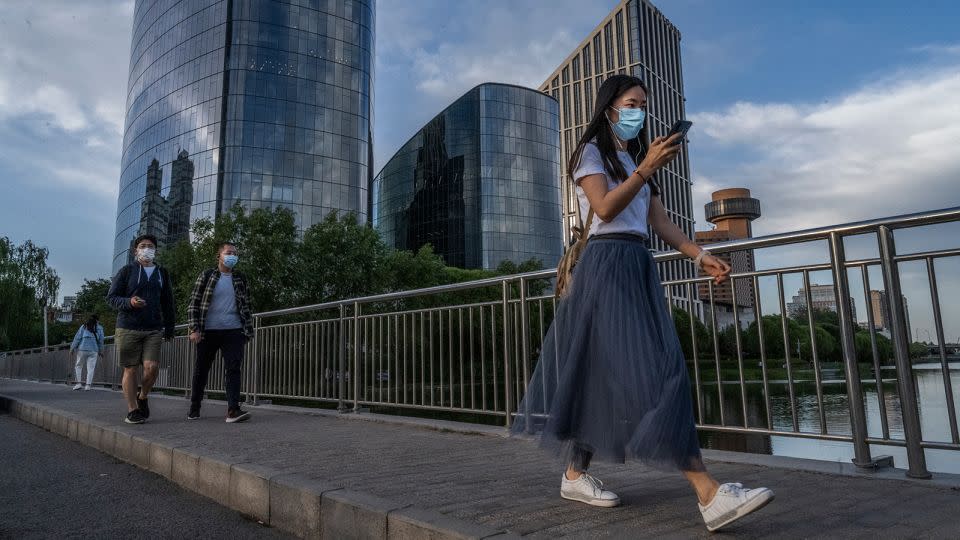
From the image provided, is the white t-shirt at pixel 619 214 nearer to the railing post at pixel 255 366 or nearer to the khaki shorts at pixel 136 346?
the khaki shorts at pixel 136 346

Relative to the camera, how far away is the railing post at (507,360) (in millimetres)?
5363

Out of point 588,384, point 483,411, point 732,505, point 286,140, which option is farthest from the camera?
point 286,140

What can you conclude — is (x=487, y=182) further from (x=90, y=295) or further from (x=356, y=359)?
(x=356, y=359)

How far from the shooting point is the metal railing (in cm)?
335

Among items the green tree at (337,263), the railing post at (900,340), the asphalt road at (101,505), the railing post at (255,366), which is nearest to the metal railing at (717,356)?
the railing post at (900,340)

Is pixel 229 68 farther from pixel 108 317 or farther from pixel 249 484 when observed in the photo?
pixel 249 484

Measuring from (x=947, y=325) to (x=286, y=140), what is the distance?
6214 centimetres

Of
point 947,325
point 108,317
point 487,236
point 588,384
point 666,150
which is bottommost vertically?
point 588,384

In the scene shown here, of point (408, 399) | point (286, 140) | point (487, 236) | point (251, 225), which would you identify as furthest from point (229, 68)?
point (408, 399)

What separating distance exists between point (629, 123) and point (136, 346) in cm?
610

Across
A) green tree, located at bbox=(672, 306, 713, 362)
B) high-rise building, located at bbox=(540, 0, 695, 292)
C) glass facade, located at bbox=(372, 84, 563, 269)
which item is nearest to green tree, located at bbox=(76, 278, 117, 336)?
glass facade, located at bbox=(372, 84, 563, 269)

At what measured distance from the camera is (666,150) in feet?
7.69

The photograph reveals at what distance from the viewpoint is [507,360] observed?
5.39 m

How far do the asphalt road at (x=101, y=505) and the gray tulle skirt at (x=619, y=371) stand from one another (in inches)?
62.2
